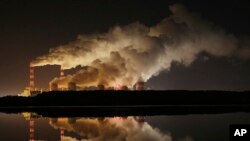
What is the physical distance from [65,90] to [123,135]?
252ft

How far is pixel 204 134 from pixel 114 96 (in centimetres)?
8046

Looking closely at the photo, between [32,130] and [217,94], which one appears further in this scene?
[217,94]

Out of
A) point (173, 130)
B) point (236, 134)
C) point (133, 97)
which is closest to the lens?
point (236, 134)

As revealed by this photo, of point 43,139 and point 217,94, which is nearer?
point 43,139

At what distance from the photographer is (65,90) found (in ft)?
320

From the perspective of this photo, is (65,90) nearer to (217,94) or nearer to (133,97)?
(133,97)

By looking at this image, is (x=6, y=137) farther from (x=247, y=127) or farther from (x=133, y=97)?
(x=133, y=97)

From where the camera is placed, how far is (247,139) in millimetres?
13266

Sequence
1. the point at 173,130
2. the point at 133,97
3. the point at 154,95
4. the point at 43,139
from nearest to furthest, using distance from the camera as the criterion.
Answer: the point at 43,139, the point at 173,130, the point at 133,97, the point at 154,95

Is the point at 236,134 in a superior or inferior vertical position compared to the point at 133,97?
inferior

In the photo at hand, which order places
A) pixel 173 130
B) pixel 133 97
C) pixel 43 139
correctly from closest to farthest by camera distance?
pixel 43 139, pixel 173 130, pixel 133 97

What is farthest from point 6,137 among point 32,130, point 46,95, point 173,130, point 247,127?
point 46,95

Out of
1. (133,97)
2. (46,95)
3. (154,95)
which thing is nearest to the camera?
(46,95)

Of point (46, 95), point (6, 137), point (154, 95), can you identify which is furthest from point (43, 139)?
point (154, 95)
